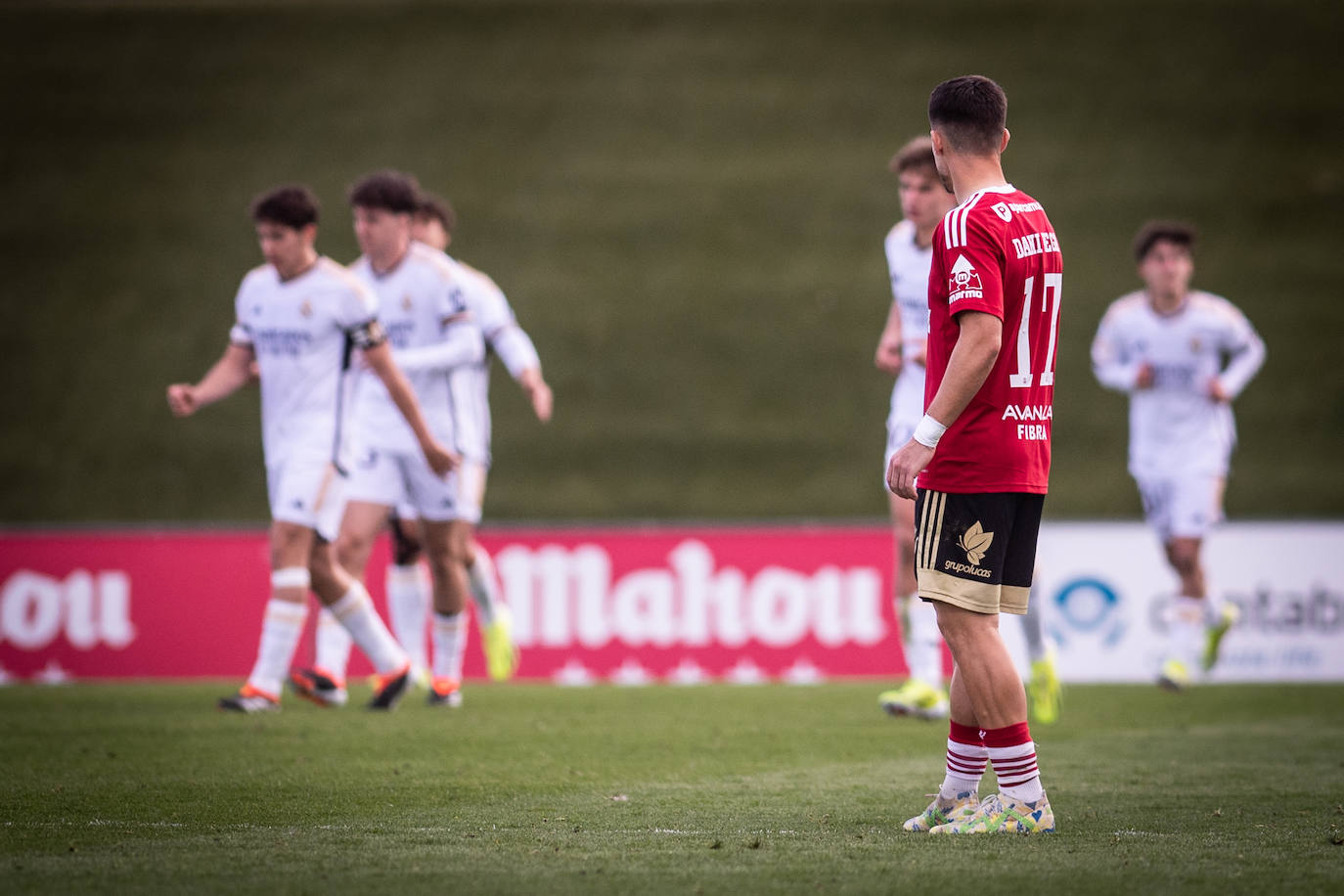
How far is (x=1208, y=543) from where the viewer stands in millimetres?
11578

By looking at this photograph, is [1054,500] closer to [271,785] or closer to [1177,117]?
[1177,117]

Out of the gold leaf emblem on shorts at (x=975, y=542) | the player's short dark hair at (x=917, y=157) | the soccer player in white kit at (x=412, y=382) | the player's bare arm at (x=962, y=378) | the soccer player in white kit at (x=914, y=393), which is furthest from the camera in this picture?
the soccer player in white kit at (x=412, y=382)

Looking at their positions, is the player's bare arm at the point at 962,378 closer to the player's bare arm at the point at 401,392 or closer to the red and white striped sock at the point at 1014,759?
the red and white striped sock at the point at 1014,759

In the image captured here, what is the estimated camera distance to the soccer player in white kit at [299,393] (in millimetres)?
7426

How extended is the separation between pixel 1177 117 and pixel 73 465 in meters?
12.5

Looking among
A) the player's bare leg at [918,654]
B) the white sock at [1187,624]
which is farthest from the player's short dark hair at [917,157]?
the white sock at [1187,624]

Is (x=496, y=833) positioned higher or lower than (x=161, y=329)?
lower

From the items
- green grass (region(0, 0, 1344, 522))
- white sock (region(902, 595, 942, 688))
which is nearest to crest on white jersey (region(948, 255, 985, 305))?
white sock (region(902, 595, 942, 688))

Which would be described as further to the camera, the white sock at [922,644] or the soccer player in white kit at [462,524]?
the soccer player in white kit at [462,524]

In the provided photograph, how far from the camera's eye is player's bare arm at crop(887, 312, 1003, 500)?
4.12 m

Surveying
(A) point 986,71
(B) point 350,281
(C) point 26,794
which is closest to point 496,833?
(C) point 26,794

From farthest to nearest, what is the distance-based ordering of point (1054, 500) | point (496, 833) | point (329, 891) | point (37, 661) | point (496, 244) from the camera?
1. point (496, 244)
2. point (1054, 500)
3. point (37, 661)
4. point (496, 833)
5. point (329, 891)

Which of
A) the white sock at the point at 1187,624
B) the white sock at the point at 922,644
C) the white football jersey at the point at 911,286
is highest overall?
the white football jersey at the point at 911,286

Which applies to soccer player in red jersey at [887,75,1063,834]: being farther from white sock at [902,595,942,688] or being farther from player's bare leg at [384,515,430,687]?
player's bare leg at [384,515,430,687]
